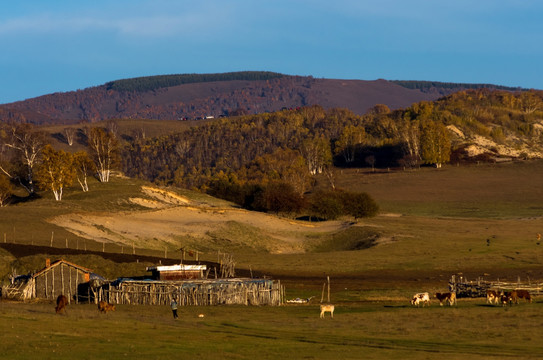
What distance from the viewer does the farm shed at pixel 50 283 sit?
199 ft

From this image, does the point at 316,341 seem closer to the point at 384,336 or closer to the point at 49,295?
the point at 384,336

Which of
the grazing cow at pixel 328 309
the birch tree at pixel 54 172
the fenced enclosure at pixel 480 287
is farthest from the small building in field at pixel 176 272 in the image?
the birch tree at pixel 54 172

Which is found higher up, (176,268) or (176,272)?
(176,268)

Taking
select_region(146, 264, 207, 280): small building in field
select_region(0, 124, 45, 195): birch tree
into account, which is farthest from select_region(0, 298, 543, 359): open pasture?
select_region(0, 124, 45, 195): birch tree

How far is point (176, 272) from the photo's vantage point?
63188mm

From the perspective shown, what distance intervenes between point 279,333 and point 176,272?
2417 cm

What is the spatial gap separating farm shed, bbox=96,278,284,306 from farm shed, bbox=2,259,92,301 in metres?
3.86

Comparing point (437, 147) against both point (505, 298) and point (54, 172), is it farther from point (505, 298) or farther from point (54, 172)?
point (505, 298)

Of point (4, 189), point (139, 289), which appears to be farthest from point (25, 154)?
point (139, 289)

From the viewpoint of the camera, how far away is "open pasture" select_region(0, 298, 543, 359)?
3306 cm

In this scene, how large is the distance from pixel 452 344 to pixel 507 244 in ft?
189

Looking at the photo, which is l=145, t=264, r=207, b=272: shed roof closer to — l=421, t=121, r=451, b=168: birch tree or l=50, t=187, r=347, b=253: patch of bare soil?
l=50, t=187, r=347, b=253: patch of bare soil

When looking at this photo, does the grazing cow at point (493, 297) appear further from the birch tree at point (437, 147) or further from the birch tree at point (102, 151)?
the birch tree at point (437, 147)

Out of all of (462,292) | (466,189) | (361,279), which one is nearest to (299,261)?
(361,279)
